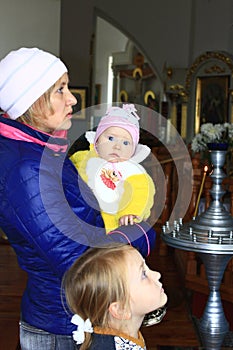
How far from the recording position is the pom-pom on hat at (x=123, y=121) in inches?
85.4

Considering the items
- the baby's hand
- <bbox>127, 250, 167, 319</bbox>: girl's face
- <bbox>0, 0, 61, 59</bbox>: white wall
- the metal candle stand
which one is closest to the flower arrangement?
the metal candle stand

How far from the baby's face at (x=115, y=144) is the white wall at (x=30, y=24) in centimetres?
963

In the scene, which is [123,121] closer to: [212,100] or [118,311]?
[118,311]

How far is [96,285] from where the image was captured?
1.50 meters

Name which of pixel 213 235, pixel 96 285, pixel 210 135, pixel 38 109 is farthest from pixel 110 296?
pixel 210 135

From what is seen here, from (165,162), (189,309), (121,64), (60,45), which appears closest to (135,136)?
(189,309)

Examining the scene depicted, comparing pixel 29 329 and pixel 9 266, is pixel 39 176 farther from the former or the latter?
pixel 9 266

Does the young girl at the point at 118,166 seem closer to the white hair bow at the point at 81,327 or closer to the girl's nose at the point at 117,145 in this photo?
the girl's nose at the point at 117,145

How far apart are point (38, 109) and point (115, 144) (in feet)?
1.80

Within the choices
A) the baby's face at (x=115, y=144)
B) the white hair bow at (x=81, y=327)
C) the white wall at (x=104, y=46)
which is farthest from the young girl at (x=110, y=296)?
the white wall at (x=104, y=46)

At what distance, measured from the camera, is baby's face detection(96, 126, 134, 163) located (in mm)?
2172

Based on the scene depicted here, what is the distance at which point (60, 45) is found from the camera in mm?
11188

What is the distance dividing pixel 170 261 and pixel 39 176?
4.19 m

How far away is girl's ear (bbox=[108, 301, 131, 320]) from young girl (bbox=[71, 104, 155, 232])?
538mm
